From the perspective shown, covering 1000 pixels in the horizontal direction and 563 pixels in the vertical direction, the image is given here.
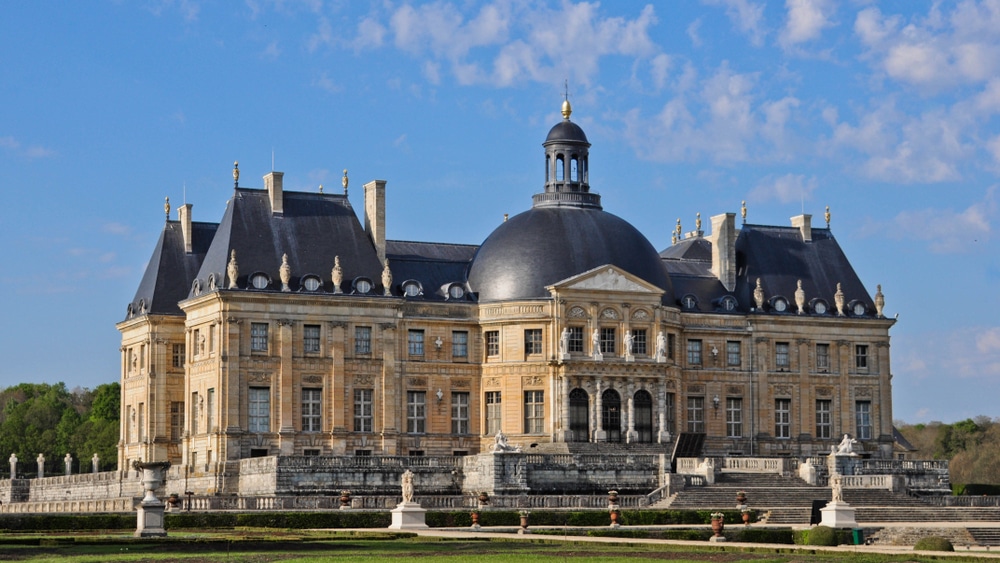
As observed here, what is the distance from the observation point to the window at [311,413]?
75.1 meters

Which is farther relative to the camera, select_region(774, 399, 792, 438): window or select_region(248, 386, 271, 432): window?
select_region(774, 399, 792, 438): window

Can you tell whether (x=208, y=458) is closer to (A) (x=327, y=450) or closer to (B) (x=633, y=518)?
(A) (x=327, y=450)

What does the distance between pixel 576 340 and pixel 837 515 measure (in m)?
25.6

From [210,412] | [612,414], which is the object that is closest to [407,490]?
[210,412]

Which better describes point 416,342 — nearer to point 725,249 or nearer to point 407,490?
point 725,249

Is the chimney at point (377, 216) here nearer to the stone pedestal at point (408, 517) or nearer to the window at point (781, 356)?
the window at point (781, 356)

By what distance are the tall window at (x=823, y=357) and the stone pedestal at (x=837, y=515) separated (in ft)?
102

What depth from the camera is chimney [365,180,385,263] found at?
7875 centimetres

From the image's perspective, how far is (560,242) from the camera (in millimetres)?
78938

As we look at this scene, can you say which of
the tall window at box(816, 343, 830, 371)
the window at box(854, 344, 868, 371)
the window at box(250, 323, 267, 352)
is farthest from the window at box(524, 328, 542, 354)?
the window at box(854, 344, 868, 371)

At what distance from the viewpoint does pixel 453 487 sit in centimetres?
6894

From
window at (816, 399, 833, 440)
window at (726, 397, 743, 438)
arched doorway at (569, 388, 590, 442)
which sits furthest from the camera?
window at (816, 399, 833, 440)

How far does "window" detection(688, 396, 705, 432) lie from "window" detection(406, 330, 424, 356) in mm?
12897

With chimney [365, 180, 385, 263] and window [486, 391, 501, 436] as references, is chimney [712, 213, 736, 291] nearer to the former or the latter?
window [486, 391, 501, 436]
